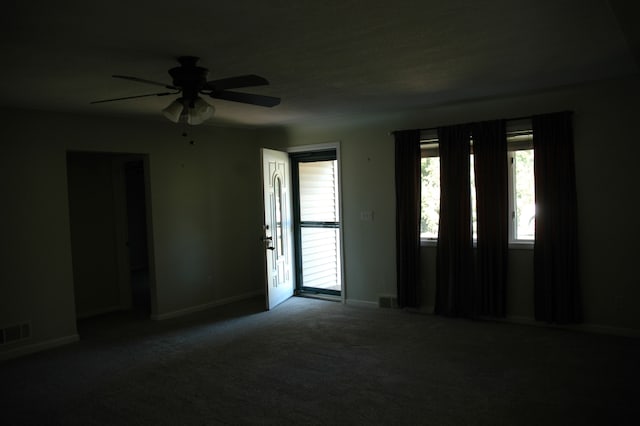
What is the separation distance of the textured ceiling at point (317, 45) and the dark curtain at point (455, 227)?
76 cm

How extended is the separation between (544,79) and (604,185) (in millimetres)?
1218

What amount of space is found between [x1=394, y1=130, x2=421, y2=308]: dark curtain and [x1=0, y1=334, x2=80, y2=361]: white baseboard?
3723mm

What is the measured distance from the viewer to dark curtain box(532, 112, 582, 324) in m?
4.48

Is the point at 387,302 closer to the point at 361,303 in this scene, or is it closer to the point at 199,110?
the point at 361,303

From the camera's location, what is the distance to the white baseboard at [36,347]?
4.37 m

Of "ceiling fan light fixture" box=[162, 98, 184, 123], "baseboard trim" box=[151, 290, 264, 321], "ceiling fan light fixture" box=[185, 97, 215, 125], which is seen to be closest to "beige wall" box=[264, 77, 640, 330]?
"baseboard trim" box=[151, 290, 264, 321]

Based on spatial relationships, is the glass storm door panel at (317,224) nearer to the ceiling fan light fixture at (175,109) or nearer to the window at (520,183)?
the window at (520,183)

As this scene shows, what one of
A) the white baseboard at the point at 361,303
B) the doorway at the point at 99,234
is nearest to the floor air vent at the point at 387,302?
the white baseboard at the point at 361,303

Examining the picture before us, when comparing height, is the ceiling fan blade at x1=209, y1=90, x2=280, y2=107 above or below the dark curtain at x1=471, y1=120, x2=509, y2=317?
above

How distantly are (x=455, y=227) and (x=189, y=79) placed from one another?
10.8 ft

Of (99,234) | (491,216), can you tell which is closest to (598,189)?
(491,216)

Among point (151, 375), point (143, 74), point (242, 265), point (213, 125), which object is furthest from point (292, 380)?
point (213, 125)

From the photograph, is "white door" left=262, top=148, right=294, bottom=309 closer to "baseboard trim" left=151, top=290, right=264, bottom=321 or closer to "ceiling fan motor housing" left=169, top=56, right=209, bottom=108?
"baseboard trim" left=151, top=290, right=264, bottom=321

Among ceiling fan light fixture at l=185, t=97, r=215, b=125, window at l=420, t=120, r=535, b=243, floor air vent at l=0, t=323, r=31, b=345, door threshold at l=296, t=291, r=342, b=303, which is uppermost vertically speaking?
ceiling fan light fixture at l=185, t=97, r=215, b=125
